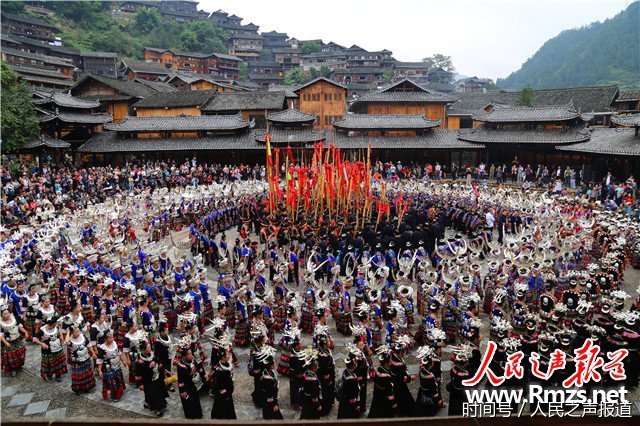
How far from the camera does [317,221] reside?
19547 millimetres

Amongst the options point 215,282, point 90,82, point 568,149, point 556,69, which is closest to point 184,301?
point 215,282

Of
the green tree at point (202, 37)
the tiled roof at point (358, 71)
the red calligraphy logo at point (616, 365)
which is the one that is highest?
the green tree at point (202, 37)

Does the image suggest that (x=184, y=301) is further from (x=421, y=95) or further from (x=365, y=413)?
(x=421, y=95)

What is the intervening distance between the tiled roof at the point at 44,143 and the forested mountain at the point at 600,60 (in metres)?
81.4

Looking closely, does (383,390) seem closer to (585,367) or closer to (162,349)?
(585,367)

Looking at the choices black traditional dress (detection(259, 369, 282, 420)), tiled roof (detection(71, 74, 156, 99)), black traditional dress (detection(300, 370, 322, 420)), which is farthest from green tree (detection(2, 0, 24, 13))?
black traditional dress (detection(300, 370, 322, 420))

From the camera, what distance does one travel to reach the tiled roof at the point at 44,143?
1179 inches

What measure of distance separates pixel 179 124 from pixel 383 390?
32588 millimetres

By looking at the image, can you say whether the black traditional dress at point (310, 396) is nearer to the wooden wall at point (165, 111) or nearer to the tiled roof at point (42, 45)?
the wooden wall at point (165, 111)

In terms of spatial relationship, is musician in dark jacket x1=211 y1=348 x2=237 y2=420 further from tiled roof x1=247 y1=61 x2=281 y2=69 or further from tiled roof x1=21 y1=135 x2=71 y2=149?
tiled roof x1=247 y1=61 x2=281 y2=69

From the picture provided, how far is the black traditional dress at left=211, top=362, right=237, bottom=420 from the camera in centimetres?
733

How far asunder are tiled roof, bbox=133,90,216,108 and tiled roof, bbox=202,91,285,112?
79cm

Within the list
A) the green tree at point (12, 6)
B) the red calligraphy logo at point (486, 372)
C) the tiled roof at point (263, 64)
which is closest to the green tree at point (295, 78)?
the tiled roof at point (263, 64)

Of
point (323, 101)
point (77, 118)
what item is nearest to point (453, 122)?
point (323, 101)
